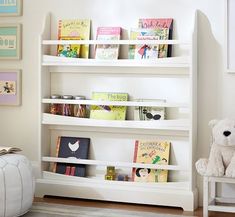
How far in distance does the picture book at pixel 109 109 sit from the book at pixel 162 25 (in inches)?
16.5

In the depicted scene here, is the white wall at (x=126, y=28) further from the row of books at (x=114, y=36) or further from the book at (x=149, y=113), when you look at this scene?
the book at (x=149, y=113)

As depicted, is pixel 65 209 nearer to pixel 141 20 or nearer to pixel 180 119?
pixel 180 119

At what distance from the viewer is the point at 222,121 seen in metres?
3.23

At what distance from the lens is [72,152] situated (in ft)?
12.2

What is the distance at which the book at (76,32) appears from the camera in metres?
3.67

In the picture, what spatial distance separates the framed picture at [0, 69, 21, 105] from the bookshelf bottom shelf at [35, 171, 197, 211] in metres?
0.65

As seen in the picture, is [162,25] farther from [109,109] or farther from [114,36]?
[109,109]

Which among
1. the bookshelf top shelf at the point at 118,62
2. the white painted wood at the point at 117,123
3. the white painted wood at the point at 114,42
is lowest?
the white painted wood at the point at 117,123

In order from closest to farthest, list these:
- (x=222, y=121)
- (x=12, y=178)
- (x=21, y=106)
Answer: (x=12, y=178) → (x=222, y=121) → (x=21, y=106)

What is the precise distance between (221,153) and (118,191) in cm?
79

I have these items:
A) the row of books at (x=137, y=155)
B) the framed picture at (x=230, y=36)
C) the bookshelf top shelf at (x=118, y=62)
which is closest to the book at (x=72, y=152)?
the row of books at (x=137, y=155)

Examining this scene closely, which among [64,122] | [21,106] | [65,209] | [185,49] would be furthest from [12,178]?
[185,49]

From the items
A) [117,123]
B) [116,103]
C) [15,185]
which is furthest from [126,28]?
[15,185]

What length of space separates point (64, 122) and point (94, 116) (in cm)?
23
